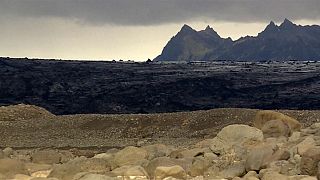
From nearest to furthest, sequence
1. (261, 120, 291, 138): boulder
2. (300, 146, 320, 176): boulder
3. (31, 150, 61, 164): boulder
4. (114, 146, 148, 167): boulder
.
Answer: (300, 146, 320, 176): boulder < (114, 146, 148, 167): boulder < (261, 120, 291, 138): boulder < (31, 150, 61, 164): boulder

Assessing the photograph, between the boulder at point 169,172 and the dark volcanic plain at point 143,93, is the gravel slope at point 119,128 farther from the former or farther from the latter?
the dark volcanic plain at point 143,93

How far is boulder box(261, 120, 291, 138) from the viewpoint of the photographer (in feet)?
61.7

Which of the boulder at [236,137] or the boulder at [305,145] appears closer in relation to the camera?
the boulder at [305,145]

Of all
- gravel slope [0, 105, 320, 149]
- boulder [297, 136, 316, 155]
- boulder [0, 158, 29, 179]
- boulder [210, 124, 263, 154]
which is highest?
boulder [297, 136, 316, 155]

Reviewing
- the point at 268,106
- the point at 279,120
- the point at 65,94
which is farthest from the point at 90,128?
the point at 65,94

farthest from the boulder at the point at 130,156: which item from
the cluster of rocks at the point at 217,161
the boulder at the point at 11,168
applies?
the boulder at the point at 11,168

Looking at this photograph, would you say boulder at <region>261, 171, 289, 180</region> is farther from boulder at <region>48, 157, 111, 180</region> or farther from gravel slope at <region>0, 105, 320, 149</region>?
Answer: gravel slope at <region>0, 105, 320, 149</region>

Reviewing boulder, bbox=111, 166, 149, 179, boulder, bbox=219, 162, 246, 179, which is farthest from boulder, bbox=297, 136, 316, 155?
boulder, bbox=111, 166, 149, 179

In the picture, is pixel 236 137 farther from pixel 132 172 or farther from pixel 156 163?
pixel 132 172

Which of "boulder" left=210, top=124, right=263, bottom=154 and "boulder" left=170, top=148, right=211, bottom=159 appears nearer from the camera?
Result: "boulder" left=170, top=148, right=211, bottom=159

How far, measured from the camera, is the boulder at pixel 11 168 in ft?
55.0

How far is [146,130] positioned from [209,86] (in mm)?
47151

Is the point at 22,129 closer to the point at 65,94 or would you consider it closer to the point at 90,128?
the point at 90,128

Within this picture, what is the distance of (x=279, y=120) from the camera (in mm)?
19734
